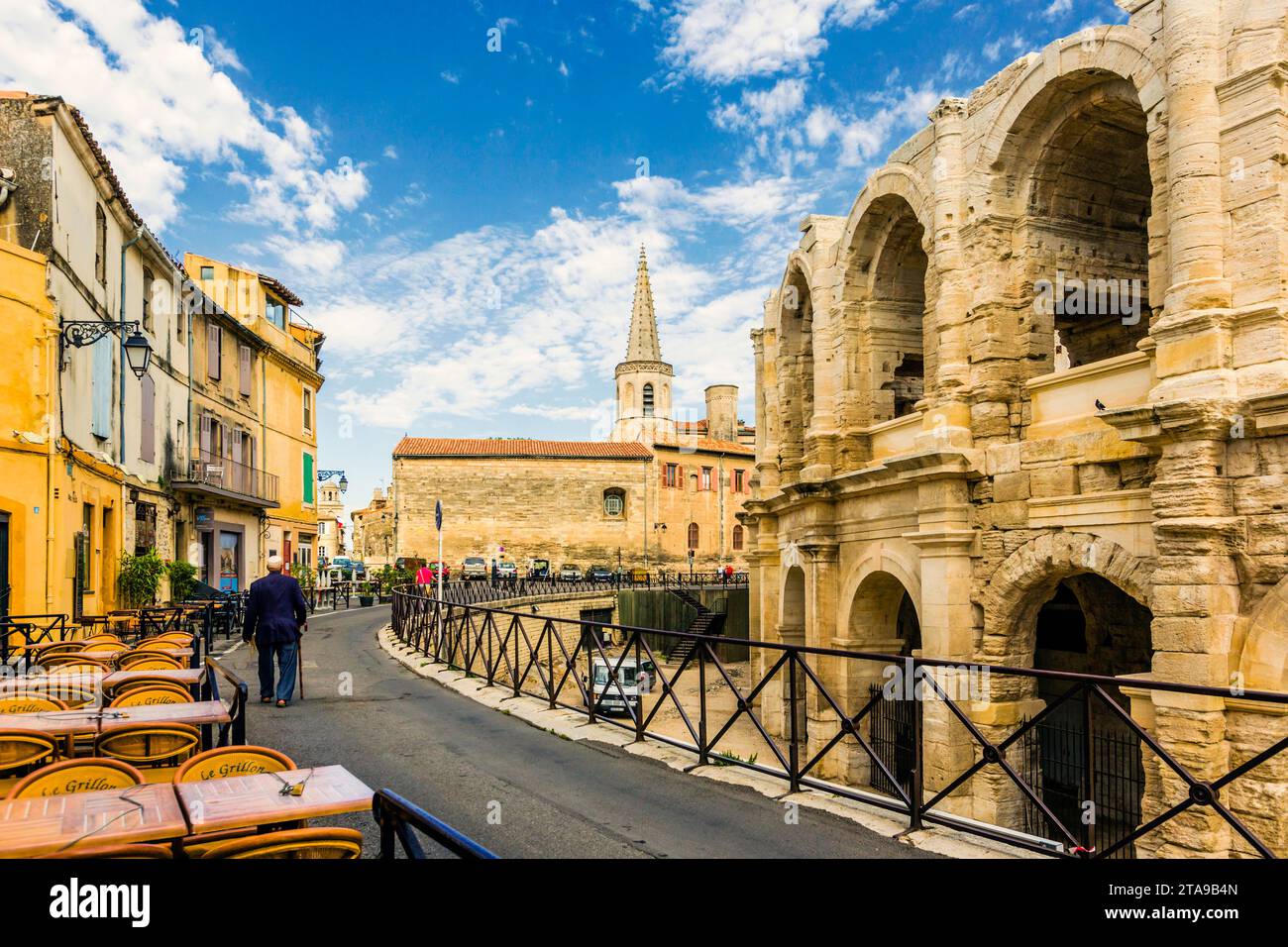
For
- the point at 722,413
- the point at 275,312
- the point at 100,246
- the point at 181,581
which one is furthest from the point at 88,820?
the point at 722,413

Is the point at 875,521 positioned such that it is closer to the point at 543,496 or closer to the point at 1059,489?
the point at 1059,489

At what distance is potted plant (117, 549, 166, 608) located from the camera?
17.2m

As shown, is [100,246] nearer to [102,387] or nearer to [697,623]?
[102,387]

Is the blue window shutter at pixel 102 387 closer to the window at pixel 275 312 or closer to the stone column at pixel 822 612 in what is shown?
the window at pixel 275 312

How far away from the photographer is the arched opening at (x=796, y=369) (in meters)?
18.3

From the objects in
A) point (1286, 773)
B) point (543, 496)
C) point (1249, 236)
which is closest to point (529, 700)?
point (1286, 773)

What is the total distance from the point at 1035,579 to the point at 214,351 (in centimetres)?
2160

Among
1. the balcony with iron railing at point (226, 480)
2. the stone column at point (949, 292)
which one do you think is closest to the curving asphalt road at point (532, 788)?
the stone column at point (949, 292)

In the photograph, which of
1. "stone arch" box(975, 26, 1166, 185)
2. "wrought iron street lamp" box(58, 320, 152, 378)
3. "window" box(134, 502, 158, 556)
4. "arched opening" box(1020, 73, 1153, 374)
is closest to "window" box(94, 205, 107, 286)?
"wrought iron street lamp" box(58, 320, 152, 378)

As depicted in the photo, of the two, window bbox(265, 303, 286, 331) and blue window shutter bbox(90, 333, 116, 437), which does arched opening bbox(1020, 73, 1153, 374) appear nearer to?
blue window shutter bbox(90, 333, 116, 437)

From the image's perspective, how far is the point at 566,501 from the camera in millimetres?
50188

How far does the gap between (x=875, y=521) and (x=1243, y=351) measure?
6087 mm

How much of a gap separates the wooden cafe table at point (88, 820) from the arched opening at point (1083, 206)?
11036mm

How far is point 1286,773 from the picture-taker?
7941 mm
